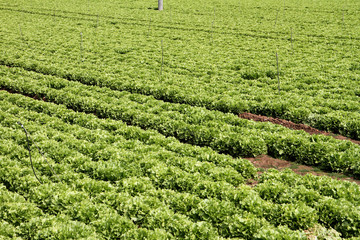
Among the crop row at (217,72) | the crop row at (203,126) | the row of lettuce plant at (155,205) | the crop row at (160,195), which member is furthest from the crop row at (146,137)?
the crop row at (217,72)

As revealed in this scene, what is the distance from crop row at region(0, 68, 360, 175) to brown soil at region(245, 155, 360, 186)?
265 mm

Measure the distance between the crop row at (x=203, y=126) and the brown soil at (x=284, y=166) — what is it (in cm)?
26

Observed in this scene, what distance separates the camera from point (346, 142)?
11891 mm

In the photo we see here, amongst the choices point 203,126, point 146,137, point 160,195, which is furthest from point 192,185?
point 203,126

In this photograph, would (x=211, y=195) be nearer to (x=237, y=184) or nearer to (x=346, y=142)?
(x=237, y=184)

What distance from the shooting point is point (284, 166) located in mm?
11578

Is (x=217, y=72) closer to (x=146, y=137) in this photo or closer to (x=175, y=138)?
(x=175, y=138)

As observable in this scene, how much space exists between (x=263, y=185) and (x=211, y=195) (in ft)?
5.86

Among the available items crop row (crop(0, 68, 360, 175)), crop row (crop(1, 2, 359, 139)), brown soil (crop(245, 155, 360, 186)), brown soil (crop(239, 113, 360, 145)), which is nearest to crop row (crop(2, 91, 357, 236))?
brown soil (crop(245, 155, 360, 186))

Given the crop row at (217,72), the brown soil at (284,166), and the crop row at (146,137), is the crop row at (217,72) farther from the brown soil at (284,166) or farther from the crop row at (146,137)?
the crop row at (146,137)

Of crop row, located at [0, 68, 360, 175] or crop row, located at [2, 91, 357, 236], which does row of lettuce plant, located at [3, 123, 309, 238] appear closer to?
crop row, located at [2, 91, 357, 236]

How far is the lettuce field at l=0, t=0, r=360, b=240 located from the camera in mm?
8250

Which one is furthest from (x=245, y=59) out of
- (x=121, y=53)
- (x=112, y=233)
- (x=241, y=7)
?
(x=241, y=7)

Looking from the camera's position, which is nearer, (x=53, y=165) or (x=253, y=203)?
(x=253, y=203)
